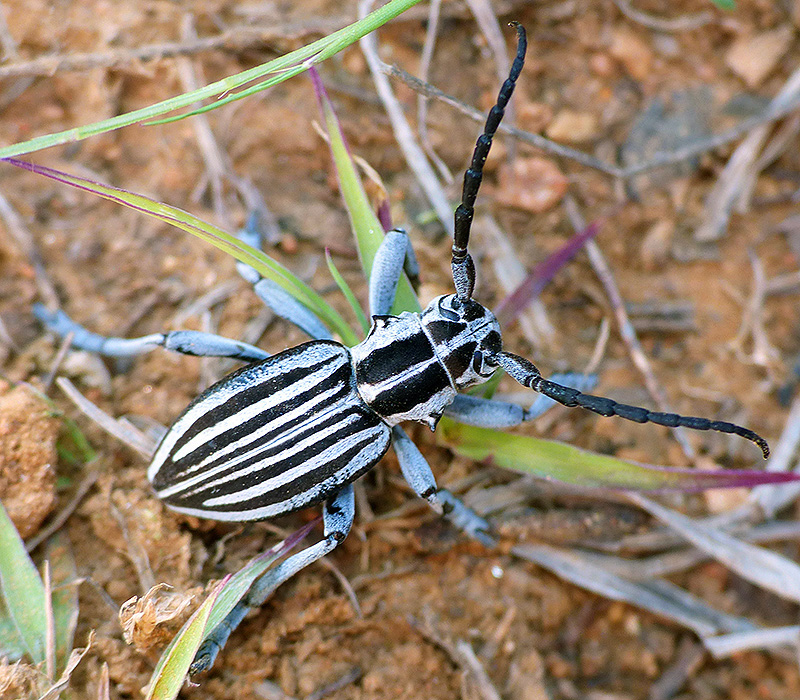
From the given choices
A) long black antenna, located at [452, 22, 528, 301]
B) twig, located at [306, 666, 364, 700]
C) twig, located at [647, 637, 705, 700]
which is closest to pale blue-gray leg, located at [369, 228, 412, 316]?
long black antenna, located at [452, 22, 528, 301]

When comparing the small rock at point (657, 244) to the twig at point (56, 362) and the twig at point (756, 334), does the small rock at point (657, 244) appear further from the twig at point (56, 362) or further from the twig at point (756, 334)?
the twig at point (56, 362)

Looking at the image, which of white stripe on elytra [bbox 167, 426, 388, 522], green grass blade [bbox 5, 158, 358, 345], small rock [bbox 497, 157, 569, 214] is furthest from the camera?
small rock [bbox 497, 157, 569, 214]

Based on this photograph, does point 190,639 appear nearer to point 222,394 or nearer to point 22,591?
point 22,591

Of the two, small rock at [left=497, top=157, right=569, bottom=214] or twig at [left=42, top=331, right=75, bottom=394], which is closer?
twig at [left=42, top=331, right=75, bottom=394]

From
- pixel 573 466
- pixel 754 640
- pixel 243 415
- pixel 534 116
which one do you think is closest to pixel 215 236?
pixel 243 415

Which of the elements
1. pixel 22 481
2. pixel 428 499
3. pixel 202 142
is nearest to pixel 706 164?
pixel 428 499

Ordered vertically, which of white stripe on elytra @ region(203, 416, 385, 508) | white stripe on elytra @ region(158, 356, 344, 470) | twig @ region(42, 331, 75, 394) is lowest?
white stripe on elytra @ region(203, 416, 385, 508)

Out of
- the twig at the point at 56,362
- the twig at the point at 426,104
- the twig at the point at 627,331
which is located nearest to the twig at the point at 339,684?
the twig at the point at 56,362

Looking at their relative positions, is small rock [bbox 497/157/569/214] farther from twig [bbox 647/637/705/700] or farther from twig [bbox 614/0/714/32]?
twig [bbox 647/637/705/700]
